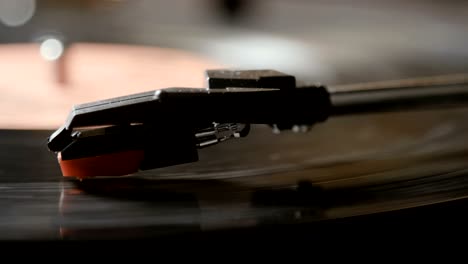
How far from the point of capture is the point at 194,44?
3.56 ft

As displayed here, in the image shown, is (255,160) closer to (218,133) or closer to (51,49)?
(218,133)

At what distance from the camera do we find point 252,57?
→ 964 mm

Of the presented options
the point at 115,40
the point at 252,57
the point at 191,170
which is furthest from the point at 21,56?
the point at 191,170

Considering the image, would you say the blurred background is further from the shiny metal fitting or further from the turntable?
the shiny metal fitting

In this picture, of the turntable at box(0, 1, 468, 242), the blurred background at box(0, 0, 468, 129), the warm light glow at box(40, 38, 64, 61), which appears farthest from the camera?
the warm light glow at box(40, 38, 64, 61)

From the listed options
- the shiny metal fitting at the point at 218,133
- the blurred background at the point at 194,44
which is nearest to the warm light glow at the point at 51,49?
the blurred background at the point at 194,44

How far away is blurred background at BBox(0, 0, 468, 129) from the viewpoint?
29.7 inches

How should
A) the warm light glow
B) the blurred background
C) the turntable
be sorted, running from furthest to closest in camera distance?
the warm light glow
the blurred background
the turntable

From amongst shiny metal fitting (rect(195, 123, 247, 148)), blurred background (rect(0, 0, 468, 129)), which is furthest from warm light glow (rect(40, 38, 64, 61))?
shiny metal fitting (rect(195, 123, 247, 148))

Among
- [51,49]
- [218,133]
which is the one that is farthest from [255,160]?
[51,49]

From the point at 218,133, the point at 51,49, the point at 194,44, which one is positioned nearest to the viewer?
the point at 218,133

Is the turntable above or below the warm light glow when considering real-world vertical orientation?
below

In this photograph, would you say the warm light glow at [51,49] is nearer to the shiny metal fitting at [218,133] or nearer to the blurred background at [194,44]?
the blurred background at [194,44]

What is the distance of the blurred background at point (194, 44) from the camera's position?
75 centimetres
